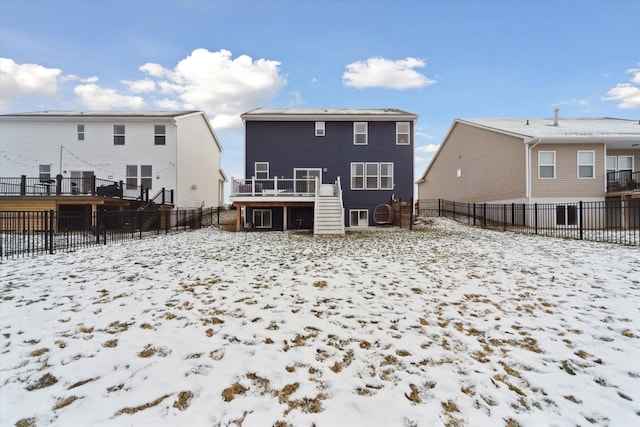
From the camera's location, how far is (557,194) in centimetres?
1738

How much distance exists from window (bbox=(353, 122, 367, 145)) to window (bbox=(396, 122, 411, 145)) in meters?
2.16

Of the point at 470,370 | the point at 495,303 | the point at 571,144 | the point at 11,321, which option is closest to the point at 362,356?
the point at 470,370

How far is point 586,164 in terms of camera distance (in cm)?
1745

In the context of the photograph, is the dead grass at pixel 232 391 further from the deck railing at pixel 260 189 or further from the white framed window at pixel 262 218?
the white framed window at pixel 262 218

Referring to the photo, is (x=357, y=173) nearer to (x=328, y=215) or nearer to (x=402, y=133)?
(x=402, y=133)

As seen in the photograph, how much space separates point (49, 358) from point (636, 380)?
5714 mm

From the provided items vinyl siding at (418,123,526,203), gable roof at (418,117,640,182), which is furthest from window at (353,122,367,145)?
vinyl siding at (418,123,526,203)

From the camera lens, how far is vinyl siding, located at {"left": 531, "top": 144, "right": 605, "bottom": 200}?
1739 cm

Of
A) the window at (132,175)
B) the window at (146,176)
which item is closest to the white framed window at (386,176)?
the window at (146,176)

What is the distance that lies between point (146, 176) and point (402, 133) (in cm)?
1735

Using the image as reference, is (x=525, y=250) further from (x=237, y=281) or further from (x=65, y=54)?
(x=65, y=54)

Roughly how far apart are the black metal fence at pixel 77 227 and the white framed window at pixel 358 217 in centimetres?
1037

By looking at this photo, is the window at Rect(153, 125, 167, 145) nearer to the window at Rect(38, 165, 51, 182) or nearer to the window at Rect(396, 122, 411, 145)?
the window at Rect(38, 165, 51, 182)

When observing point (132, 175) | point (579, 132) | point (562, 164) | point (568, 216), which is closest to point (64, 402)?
point (132, 175)
